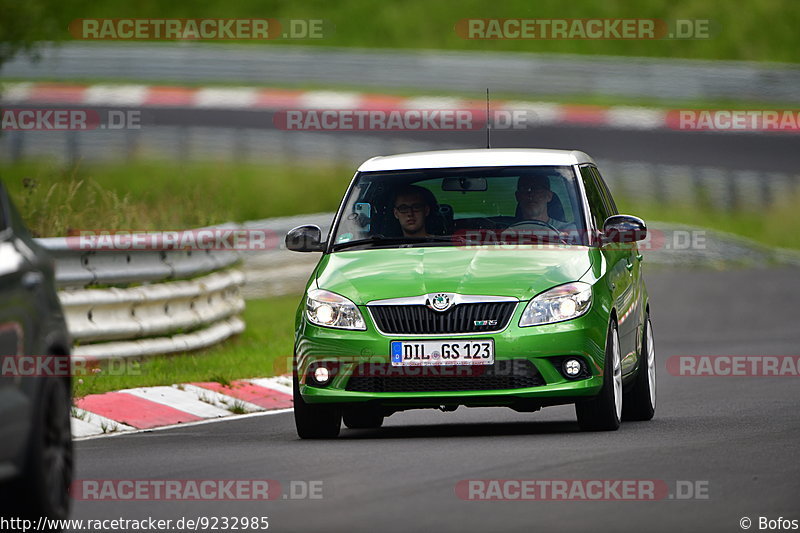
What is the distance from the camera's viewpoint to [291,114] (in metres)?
38.1

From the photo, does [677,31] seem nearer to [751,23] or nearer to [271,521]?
[751,23]

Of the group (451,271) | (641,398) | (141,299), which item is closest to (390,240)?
(451,271)

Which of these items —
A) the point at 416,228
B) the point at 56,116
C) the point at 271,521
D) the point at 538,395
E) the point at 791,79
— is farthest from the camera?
the point at 791,79

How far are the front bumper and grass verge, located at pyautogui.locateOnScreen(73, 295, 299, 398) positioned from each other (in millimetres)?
2690

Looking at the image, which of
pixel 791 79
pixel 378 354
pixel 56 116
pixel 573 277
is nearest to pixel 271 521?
pixel 378 354

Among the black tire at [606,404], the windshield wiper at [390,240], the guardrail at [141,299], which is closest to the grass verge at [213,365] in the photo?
the guardrail at [141,299]

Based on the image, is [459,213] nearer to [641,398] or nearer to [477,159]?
[477,159]

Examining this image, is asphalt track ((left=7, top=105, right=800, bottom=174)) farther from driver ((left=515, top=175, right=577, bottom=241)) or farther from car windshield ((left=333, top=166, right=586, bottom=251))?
driver ((left=515, top=175, right=577, bottom=241))

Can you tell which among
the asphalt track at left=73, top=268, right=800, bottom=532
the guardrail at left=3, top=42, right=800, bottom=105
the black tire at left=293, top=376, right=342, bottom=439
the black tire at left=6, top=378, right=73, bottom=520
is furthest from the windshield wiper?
the guardrail at left=3, top=42, right=800, bottom=105

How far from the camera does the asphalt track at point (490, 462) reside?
26.9ft

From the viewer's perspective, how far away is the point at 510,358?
37.0ft

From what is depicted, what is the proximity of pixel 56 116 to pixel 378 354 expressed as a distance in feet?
86.4

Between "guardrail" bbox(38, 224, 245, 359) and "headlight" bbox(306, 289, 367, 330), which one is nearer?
"headlight" bbox(306, 289, 367, 330)

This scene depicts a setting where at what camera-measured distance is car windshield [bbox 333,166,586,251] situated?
1226 cm
